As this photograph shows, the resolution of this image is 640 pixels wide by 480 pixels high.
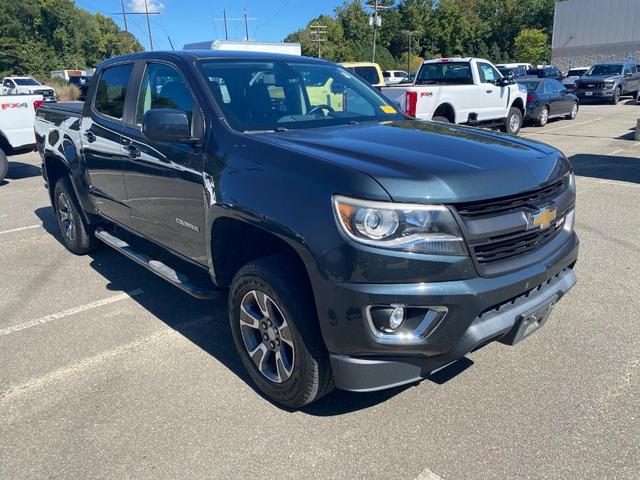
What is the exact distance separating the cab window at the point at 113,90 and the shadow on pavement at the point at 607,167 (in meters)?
7.91

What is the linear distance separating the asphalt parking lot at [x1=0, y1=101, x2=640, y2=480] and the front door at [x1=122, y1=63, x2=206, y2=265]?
2.45 feet

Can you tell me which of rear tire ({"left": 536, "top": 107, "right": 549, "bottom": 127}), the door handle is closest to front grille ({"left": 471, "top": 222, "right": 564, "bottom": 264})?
the door handle

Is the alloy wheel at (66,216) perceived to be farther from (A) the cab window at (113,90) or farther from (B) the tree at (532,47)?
(B) the tree at (532,47)

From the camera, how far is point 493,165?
2.68m

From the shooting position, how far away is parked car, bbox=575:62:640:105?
2492 cm

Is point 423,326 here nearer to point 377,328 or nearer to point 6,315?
point 377,328

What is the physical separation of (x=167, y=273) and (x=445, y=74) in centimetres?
1135

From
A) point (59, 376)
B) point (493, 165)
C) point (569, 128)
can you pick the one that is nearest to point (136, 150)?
point (59, 376)

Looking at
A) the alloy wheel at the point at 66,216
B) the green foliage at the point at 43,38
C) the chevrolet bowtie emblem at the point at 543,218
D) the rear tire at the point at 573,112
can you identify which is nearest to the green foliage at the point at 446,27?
the green foliage at the point at 43,38

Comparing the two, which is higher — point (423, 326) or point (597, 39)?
point (597, 39)

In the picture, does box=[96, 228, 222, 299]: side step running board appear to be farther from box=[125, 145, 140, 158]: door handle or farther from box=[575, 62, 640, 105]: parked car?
box=[575, 62, 640, 105]: parked car

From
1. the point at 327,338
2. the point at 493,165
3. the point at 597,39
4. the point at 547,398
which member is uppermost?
the point at 597,39

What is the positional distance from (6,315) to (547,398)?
4.07 m

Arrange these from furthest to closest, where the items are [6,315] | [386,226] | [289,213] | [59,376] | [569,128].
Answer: [569,128] → [6,315] → [59,376] → [289,213] → [386,226]
